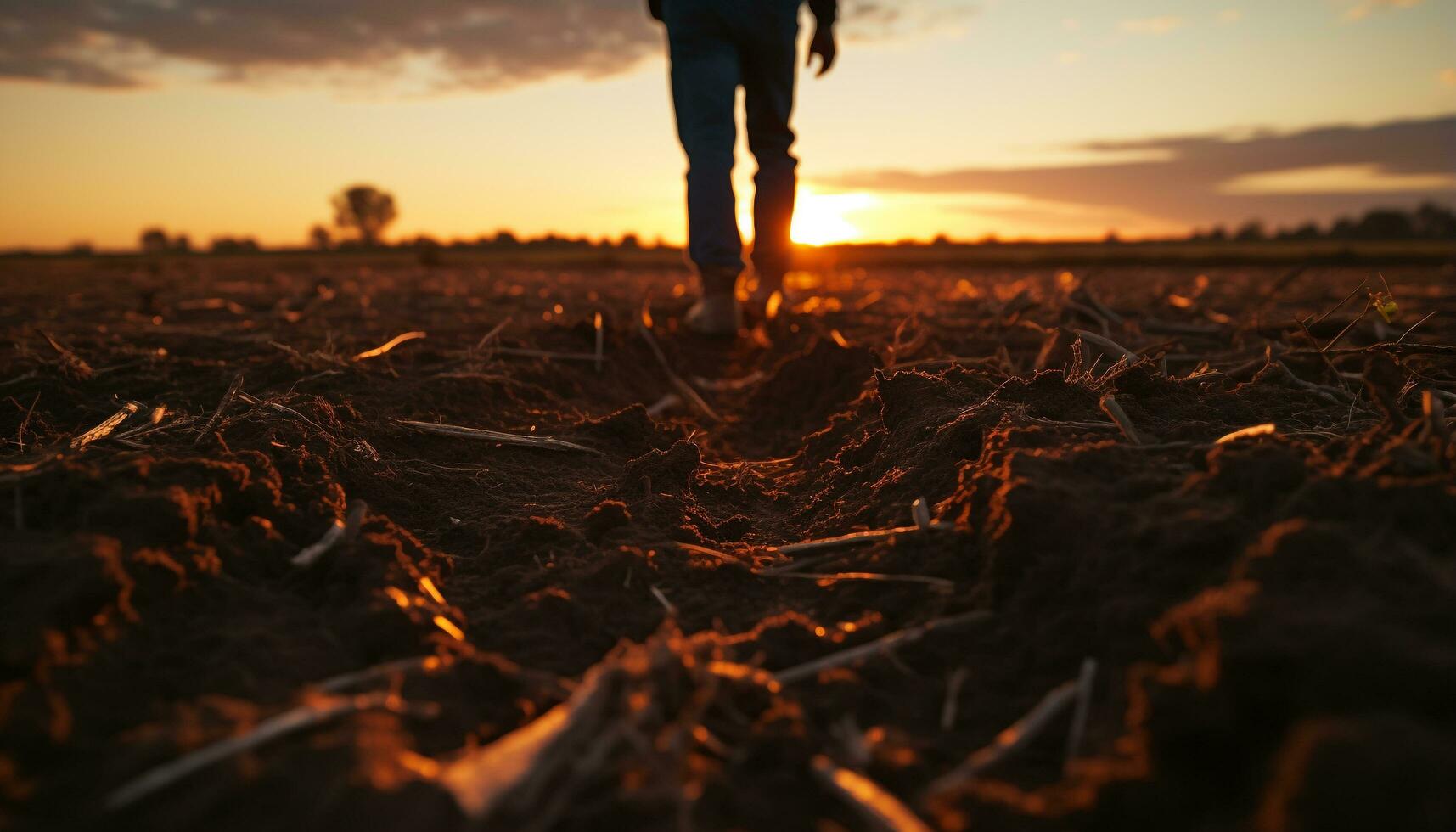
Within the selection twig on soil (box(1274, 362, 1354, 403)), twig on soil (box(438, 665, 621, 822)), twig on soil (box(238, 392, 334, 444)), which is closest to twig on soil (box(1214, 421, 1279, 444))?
twig on soil (box(1274, 362, 1354, 403))

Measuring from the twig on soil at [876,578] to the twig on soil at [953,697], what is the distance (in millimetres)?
207

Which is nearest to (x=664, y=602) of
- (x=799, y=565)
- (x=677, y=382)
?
(x=799, y=565)

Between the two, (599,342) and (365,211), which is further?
(365,211)

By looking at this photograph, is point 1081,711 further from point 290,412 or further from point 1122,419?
point 290,412

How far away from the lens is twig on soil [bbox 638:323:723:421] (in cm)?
349

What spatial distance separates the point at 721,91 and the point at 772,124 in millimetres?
649

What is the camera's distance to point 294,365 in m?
2.94

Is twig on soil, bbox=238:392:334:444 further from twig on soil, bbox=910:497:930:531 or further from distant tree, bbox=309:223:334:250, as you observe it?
distant tree, bbox=309:223:334:250

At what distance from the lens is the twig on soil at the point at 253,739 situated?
85 cm

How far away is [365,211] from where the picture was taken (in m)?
59.6

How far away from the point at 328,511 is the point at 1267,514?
5.44 ft

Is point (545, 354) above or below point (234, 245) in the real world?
below

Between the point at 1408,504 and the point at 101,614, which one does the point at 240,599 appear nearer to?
the point at 101,614

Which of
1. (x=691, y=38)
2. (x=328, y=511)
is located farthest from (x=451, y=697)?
(x=691, y=38)
